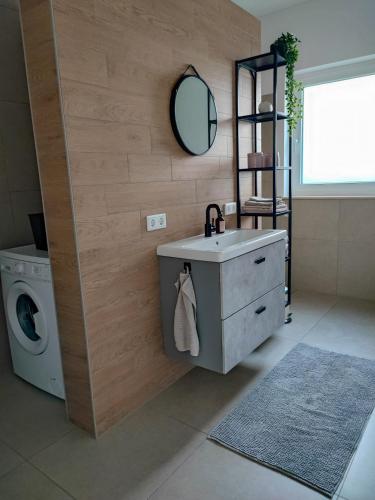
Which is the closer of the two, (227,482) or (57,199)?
(227,482)

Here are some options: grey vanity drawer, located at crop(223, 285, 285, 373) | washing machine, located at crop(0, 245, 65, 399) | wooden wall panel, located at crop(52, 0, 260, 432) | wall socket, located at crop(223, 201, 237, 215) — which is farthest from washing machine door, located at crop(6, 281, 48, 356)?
wall socket, located at crop(223, 201, 237, 215)

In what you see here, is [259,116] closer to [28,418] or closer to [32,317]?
[32,317]

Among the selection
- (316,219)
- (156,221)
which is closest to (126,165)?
(156,221)

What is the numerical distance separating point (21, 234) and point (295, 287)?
9.23 ft

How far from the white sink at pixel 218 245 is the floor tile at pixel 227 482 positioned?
3.13ft

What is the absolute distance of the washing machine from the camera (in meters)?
2.10

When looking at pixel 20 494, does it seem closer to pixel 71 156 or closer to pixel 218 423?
pixel 218 423

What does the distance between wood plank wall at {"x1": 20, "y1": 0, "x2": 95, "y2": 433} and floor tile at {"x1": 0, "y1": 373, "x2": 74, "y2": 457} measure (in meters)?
0.14

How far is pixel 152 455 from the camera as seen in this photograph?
70.6 inches

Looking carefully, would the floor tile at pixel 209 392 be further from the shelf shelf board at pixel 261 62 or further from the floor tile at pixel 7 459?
the shelf shelf board at pixel 261 62

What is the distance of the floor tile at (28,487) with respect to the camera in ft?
5.19

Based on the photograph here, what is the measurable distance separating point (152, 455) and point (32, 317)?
1133 mm

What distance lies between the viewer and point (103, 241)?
1.87 metres

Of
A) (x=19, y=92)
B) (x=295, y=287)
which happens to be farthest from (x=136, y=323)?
(x=295, y=287)
